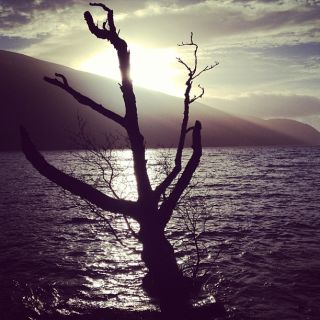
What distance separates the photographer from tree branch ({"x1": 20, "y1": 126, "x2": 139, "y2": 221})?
9.55 meters

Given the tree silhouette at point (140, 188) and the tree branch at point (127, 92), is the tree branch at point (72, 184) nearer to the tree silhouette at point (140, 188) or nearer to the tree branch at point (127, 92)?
the tree silhouette at point (140, 188)

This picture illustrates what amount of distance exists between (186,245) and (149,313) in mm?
8545

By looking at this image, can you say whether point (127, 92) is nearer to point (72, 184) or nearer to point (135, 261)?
point (72, 184)

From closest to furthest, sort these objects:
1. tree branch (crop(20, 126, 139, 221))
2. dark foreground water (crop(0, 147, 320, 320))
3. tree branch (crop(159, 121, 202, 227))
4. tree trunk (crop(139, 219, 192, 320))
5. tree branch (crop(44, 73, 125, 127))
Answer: tree branch (crop(44, 73, 125, 127)) < tree branch (crop(20, 126, 139, 221)) < tree trunk (crop(139, 219, 192, 320)) < tree branch (crop(159, 121, 202, 227)) < dark foreground water (crop(0, 147, 320, 320))

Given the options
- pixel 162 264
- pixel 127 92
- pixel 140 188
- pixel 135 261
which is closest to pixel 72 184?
pixel 140 188

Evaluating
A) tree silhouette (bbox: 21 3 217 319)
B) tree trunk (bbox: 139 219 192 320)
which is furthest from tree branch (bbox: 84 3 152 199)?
tree trunk (bbox: 139 219 192 320)

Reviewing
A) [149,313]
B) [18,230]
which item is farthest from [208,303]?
[18,230]

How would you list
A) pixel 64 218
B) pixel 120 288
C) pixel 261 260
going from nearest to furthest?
pixel 120 288
pixel 261 260
pixel 64 218

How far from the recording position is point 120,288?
15227 mm

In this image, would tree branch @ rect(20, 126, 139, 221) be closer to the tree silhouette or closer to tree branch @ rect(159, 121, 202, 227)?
the tree silhouette

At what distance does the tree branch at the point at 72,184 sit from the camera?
9.55 metres

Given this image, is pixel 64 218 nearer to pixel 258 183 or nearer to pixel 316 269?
pixel 316 269

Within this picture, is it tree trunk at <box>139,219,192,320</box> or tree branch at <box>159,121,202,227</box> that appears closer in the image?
tree trunk at <box>139,219,192,320</box>

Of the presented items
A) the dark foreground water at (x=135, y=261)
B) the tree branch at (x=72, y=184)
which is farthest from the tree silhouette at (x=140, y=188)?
the dark foreground water at (x=135, y=261)
